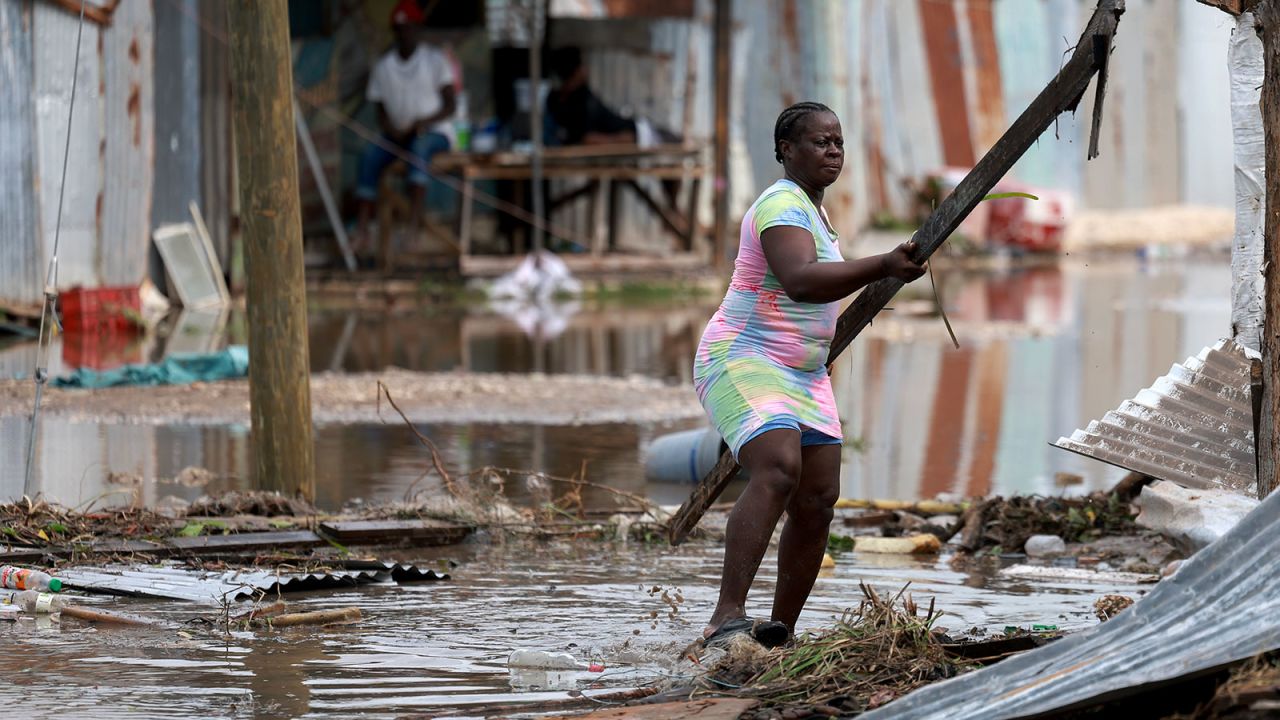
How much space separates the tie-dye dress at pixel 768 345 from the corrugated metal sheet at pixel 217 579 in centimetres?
164

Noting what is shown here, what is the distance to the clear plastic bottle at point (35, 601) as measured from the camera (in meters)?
5.15

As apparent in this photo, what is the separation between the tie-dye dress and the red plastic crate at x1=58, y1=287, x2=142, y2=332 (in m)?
10.6

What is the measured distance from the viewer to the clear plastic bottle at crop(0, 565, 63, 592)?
531 cm

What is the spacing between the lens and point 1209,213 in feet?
110

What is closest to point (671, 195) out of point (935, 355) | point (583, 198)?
point (583, 198)

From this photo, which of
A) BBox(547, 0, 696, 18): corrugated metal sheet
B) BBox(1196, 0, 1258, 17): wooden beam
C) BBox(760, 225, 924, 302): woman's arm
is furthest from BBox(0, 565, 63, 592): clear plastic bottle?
BBox(547, 0, 696, 18): corrugated metal sheet

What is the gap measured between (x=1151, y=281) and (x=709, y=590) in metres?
20.1

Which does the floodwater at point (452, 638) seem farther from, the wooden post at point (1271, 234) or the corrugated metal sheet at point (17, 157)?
the corrugated metal sheet at point (17, 157)

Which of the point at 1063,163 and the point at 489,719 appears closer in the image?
the point at 489,719

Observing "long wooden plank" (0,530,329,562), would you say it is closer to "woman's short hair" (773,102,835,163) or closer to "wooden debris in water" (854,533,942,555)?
"wooden debris in water" (854,533,942,555)

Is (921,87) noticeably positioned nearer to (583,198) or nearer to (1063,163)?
(1063,163)

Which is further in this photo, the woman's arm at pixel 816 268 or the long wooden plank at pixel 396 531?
the long wooden plank at pixel 396 531

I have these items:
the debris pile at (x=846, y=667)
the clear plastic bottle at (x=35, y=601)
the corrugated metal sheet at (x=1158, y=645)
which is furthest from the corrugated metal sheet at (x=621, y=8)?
the corrugated metal sheet at (x=1158, y=645)

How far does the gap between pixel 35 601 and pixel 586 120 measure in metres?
14.2
